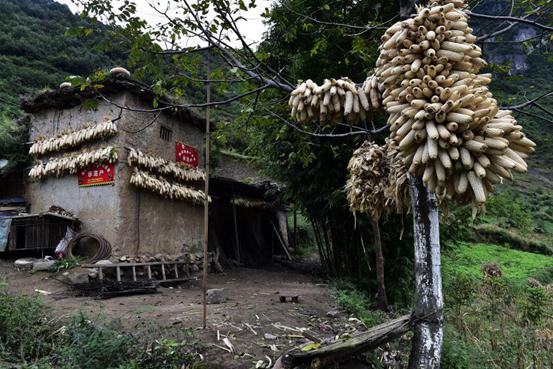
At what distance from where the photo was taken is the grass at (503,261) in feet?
49.3

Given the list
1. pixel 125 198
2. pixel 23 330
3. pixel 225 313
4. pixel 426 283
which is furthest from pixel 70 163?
pixel 426 283

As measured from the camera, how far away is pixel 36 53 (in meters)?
30.2

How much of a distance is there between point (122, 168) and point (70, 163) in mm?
1476

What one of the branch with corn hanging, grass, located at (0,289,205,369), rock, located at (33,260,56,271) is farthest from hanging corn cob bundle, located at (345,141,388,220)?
rock, located at (33,260,56,271)

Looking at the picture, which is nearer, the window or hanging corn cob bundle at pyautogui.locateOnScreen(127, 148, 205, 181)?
hanging corn cob bundle at pyautogui.locateOnScreen(127, 148, 205, 181)

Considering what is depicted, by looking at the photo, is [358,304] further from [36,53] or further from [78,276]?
[36,53]

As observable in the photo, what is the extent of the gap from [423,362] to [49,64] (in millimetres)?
35467

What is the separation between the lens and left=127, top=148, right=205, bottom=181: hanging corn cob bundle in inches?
353

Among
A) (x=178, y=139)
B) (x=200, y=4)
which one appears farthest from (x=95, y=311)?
(x=178, y=139)

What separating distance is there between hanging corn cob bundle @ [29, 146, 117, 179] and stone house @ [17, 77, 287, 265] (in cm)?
2

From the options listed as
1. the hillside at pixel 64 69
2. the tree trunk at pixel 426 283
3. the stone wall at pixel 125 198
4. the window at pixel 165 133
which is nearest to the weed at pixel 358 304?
the tree trunk at pixel 426 283

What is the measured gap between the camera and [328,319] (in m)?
5.48

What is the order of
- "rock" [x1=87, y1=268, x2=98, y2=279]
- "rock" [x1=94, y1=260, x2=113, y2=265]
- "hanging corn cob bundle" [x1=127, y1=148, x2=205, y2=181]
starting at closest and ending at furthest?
"rock" [x1=87, y1=268, x2=98, y2=279]
"rock" [x1=94, y1=260, x2=113, y2=265]
"hanging corn cob bundle" [x1=127, y1=148, x2=205, y2=181]

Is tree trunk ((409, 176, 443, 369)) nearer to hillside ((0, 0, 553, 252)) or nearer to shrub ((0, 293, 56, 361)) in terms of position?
shrub ((0, 293, 56, 361))
